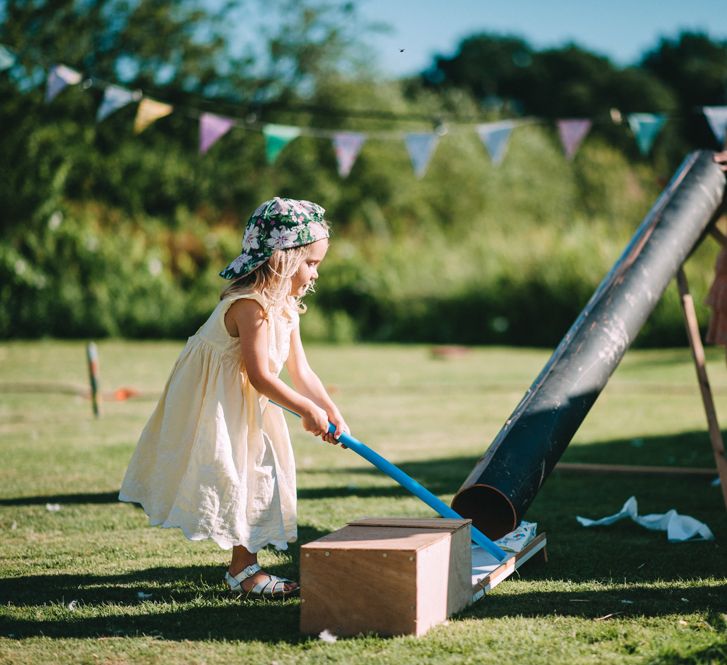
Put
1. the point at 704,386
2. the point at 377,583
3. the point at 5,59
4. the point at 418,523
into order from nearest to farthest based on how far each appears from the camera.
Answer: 1. the point at 377,583
2. the point at 418,523
3. the point at 704,386
4. the point at 5,59

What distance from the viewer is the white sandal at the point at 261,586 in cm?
353

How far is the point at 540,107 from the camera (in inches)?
2266

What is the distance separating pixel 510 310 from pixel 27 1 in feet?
50.3

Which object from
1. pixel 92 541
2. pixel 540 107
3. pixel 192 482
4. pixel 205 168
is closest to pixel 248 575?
pixel 192 482

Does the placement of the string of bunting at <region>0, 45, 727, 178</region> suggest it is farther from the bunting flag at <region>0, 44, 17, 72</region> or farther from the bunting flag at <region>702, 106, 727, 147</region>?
the bunting flag at <region>702, 106, 727, 147</region>

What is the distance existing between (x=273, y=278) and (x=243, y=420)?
573 millimetres

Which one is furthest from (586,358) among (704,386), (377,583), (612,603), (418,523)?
(377,583)

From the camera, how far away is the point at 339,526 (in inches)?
182

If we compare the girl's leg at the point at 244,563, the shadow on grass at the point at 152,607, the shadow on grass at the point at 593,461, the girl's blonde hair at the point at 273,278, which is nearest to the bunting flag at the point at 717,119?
the shadow on grass at the point at 593,461

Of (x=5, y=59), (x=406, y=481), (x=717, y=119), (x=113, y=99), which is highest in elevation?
(x=5, y=59)

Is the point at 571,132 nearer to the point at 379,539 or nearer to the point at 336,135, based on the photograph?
the point at 336,135

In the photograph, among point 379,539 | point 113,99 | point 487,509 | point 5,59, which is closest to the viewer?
point 379,539

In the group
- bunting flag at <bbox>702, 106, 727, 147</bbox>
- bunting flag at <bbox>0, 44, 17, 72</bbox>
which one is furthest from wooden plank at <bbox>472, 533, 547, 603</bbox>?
bunting flag at <bbox>0, 44, 17, 72</bbox>

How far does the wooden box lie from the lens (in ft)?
9.73
